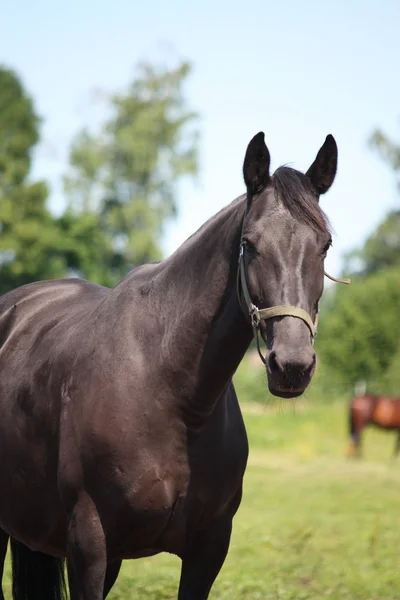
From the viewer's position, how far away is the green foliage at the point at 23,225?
40438 mm

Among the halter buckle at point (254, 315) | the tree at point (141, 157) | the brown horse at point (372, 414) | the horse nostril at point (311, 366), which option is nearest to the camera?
the horse nostril at point (311, 366)

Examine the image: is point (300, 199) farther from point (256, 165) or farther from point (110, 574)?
point (110, 574)

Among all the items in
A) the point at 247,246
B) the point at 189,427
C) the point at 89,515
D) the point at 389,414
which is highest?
the point at 247,246

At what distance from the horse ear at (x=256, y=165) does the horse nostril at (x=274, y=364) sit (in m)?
0.67

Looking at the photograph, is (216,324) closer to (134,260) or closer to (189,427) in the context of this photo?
(189,427)

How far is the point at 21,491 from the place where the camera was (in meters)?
4.20

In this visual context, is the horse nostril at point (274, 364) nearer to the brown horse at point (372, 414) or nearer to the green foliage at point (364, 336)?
the brown horse at point (372, 414)

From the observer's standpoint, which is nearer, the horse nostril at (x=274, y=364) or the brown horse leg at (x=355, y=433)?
the horse nostril at (x=274, y=364)

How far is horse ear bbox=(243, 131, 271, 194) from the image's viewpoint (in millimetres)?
3521

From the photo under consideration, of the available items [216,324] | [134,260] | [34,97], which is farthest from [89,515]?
[34,97]

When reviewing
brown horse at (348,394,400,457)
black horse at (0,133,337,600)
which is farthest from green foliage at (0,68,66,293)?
black horse at (0,133,337,600)

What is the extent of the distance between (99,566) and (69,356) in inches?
34.4

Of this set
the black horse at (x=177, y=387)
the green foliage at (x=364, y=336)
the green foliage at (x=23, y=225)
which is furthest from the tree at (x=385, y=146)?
the black horse at (x=177, y=387)

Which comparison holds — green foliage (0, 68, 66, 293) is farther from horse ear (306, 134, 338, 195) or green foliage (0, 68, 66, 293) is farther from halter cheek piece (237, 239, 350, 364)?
halter cheek piece (237, 239, 350, 364)
